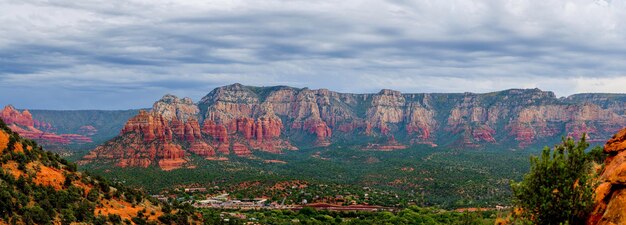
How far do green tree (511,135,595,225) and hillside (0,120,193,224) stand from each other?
48.8 metres

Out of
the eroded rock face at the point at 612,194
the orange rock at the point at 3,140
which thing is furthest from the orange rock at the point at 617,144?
the orange rock at the point at 3,140

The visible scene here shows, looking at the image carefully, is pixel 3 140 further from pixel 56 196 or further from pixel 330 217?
pixel 330 217

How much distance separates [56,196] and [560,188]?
2218 inches

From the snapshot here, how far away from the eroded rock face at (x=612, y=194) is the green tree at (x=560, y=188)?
675mm

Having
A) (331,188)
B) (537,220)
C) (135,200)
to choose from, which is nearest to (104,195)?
(135,200)

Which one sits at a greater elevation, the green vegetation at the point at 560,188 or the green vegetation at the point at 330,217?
the green vegetation at the point at 560,188

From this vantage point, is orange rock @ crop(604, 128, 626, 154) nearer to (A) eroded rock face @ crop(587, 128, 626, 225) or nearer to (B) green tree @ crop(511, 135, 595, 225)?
(A) eroded rock face @ crop(587, 128, 626, 225)

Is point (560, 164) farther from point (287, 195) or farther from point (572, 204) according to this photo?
point (287, 195)

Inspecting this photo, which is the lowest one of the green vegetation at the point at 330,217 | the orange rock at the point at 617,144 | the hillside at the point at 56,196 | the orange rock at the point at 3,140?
the green vegetation at the point at 330,217

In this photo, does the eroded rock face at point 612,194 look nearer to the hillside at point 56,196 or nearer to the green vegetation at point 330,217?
the hillside at point 56,196

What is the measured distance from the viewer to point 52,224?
6031 centimetres

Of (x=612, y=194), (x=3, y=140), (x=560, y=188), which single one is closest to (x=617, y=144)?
(x=560, y=188)

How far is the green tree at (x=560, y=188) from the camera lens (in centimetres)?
3472

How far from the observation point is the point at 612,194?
110 feet
